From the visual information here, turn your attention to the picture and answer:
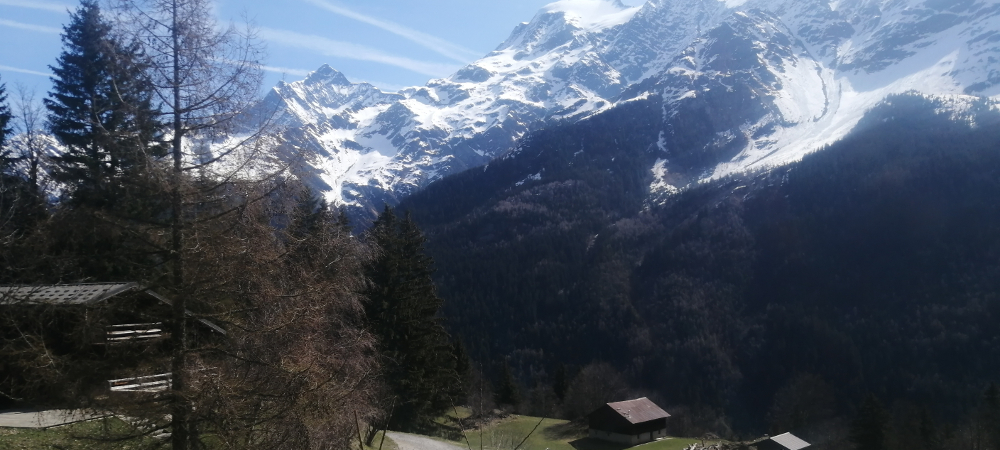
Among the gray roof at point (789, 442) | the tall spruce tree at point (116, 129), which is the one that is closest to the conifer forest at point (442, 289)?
the tall spruce tree at point (116, 129)

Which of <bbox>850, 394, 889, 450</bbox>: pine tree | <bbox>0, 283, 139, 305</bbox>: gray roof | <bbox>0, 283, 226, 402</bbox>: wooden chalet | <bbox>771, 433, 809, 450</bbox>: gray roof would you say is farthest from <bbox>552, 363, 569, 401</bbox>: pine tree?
<bbox>0, 283, 226, 402</bbox>: wooden chalet

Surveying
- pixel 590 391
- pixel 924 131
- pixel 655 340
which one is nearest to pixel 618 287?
pixel 655 340

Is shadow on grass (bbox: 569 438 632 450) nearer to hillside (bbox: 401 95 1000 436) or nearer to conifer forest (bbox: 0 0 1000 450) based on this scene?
conifer forest (bbox: 0 0 1000 450)

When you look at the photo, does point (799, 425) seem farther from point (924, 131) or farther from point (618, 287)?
point (924, 131)

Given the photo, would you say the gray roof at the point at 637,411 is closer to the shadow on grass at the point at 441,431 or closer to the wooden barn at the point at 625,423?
the wooden barn at the point at 625,423

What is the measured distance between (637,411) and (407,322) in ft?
90.7

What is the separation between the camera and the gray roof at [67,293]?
30.9 feet

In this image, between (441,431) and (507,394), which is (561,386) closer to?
(507,394)

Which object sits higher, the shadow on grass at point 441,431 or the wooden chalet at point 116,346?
the wooden chalet at point 116,346

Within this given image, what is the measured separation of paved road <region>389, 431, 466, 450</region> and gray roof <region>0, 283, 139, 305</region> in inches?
642

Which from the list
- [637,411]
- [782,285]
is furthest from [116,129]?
[782,285]

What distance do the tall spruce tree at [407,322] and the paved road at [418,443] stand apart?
175 cm

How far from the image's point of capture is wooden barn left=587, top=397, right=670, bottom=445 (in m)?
49.3

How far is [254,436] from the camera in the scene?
8.87 metres
